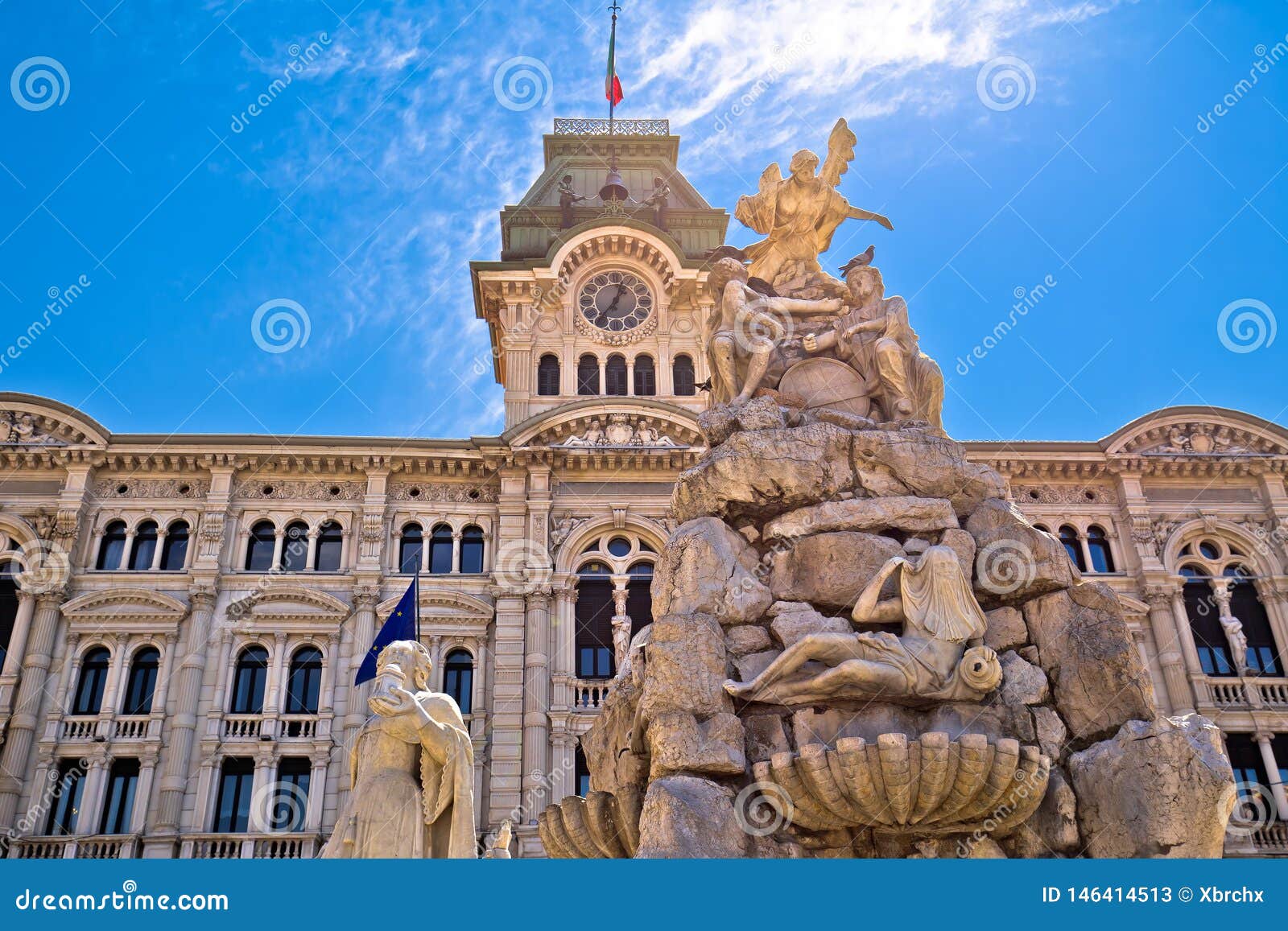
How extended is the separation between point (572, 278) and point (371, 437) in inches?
320

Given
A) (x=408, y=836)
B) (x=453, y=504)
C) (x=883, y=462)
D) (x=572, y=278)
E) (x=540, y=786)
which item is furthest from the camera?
(x=572, y=278)

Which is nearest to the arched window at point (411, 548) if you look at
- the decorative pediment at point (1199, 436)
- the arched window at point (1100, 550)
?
the arched window at point (1100, 550)

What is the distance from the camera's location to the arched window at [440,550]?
93.2 ft

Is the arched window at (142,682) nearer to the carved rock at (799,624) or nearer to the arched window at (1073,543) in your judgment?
the carved rock at (799,624)

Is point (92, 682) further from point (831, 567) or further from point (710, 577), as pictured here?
point (831, 567)

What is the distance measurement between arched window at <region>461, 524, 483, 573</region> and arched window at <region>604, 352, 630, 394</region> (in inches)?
224

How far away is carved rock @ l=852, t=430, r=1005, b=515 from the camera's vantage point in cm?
836

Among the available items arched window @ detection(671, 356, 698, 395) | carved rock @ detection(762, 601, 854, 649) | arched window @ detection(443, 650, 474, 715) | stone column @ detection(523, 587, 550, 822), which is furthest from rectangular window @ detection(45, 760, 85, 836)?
carved rock @ detection(762, 601, 854, 649)

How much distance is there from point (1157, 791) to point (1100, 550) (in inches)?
987

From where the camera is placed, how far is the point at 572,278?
32.9 m

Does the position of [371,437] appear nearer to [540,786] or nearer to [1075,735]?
[540,786]

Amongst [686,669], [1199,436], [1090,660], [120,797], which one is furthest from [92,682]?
[1199,436]

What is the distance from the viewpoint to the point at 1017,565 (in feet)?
25.5

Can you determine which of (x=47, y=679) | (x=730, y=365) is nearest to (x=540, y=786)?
(x=47, y=679)
